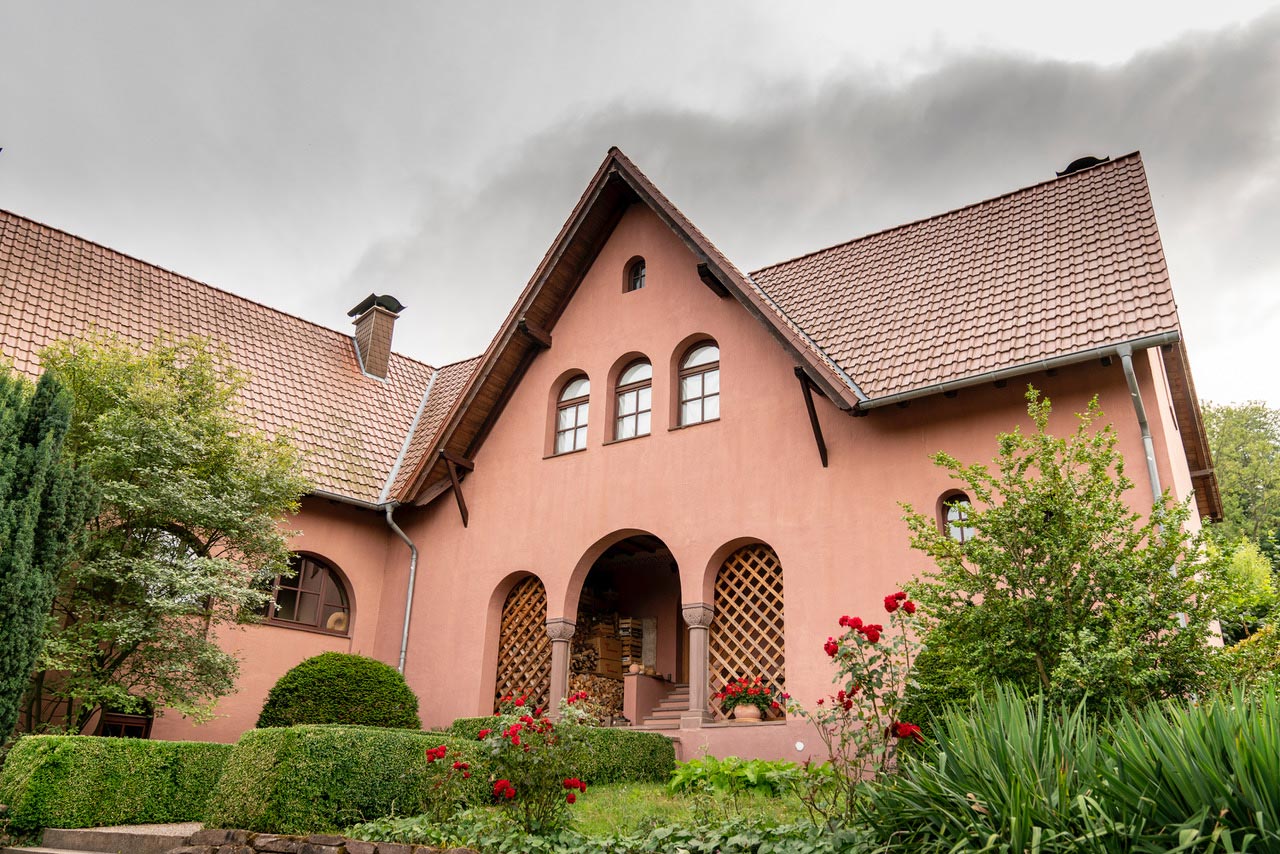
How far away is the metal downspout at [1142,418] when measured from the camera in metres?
9.84

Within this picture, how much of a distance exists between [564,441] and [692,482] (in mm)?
2915

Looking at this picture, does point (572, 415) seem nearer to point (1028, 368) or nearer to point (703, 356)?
point (703, 356)

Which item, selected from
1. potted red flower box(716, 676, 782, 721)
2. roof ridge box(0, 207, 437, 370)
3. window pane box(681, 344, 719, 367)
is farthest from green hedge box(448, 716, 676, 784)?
roof ridge box(0, 207, 437, 370)

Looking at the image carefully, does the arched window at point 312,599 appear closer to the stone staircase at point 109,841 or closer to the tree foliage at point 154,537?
the tree foliage at point 154,537

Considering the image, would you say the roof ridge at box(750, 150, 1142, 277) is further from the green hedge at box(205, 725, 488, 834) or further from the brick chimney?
the green hedge at box(205, 725, 488, 834)

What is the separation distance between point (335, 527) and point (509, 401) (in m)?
3.63

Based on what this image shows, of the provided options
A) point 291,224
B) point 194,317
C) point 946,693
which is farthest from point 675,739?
point 291,224

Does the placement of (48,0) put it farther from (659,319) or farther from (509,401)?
(659,319)

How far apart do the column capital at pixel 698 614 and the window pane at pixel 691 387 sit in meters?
3.21

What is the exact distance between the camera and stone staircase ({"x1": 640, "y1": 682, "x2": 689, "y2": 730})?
43.3ft

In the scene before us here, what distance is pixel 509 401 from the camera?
15992mm

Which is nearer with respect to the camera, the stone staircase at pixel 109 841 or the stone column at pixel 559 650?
the stone staircase at pixel 109 841

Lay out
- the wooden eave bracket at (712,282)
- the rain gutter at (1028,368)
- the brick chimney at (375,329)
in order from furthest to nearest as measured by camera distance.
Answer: the brick chimney at (375,329)
the wooden eave bracket at (712,282)
the rain gutter at (1028,368)

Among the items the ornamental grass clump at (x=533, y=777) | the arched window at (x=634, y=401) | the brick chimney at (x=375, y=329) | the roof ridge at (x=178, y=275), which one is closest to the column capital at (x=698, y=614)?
the arched window at (x=634, y=401)
